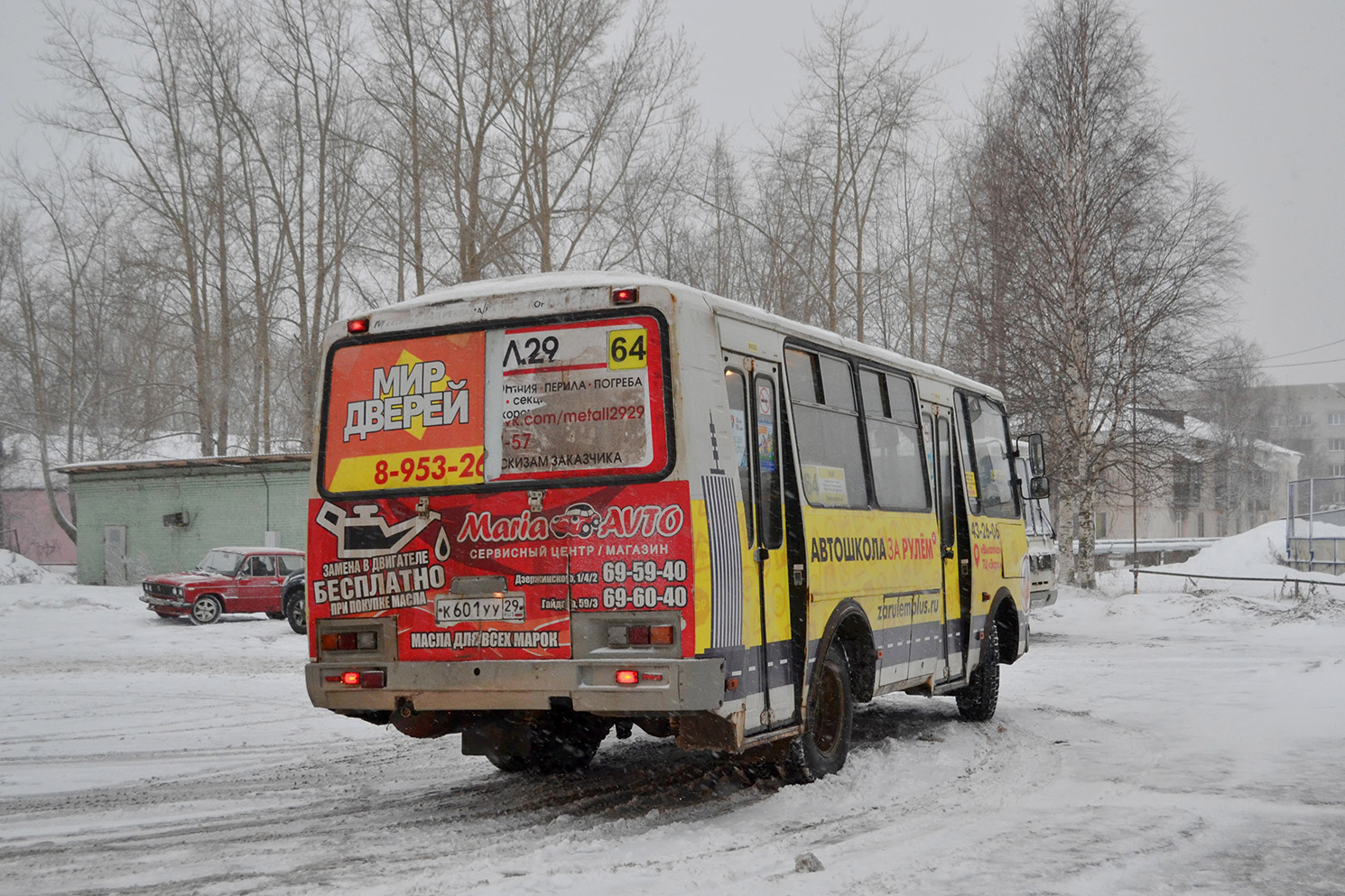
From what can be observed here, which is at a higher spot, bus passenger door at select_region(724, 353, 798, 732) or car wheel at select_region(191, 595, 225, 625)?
bus passenger door at select_region(724, 353, 798, 732)

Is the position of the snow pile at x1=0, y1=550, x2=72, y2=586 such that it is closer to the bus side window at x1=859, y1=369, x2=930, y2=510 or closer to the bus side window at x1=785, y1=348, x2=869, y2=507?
the bus side window at x1=859, y1=369, x2=930, y2=510

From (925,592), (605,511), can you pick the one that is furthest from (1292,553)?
(605,511)

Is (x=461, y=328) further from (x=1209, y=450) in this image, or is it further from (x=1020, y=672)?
(x=1209, y=450)

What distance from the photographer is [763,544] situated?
24.1 feet

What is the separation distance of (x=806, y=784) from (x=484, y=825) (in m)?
2.23

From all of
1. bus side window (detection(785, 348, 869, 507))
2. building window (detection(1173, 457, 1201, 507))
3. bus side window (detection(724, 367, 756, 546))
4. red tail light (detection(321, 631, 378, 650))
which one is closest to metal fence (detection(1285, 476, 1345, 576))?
building window (detection(1173, 457, 1201, 507))

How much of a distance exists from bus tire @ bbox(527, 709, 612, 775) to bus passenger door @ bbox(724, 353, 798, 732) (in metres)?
1.26

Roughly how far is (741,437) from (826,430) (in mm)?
1289

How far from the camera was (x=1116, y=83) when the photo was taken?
97.3 ft

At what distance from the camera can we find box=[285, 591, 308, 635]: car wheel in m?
24.0

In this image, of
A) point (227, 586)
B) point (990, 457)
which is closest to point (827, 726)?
point (990, 457)

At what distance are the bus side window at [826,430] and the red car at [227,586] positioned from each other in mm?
20356

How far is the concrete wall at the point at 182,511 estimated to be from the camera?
35.8 meters

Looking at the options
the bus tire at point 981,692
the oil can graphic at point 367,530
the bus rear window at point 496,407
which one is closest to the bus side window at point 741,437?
the bus rear window at point 496,407
